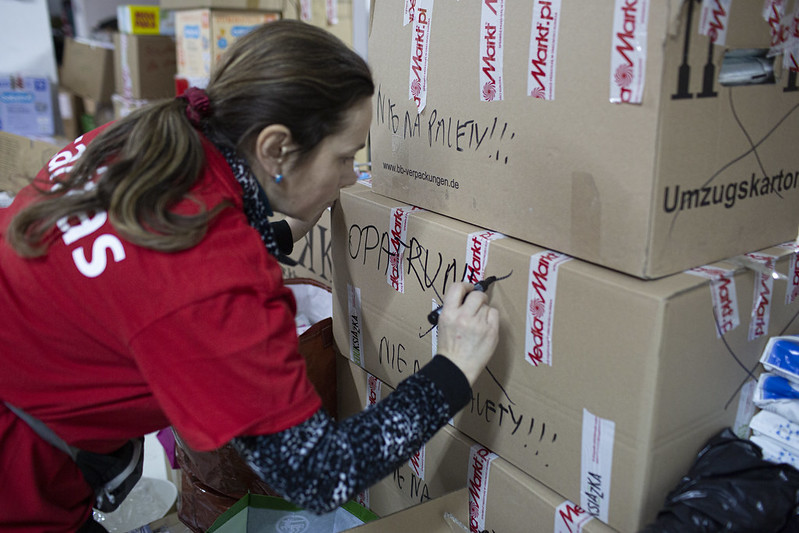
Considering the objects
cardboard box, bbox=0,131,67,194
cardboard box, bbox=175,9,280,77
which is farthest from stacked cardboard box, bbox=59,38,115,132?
cardboard box, bbox=0,131,67,194

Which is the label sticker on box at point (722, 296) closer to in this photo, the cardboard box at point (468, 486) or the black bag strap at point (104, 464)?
the cardboard box at point (468, 486)

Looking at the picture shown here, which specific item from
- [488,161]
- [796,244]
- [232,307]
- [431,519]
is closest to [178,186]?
[232,307]

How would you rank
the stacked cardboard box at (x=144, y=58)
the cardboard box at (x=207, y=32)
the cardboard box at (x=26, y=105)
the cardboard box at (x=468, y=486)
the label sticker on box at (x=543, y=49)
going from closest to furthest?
1. the label sticker on box at (x=543, y=49)
2. the cardboard box at (x=468, y=486)
3. the cardboard box at (x=207, y=32)
4. the cardboard box at (x=26, y=105)
5. the stacked cardboard box at (x=144, y=58)

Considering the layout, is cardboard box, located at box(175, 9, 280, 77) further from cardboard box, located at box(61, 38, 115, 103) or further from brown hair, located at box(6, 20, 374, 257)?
brown hair, located at box(6, 20, 374, 257)

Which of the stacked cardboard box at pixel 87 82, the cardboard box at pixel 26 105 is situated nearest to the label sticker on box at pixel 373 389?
the cardboard box at pixel 26 105

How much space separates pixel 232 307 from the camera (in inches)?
24.7

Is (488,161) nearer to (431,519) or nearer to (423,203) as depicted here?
(423,203)

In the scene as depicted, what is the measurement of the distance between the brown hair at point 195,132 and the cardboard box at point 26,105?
2.49 meters

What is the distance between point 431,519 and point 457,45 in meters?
0.69

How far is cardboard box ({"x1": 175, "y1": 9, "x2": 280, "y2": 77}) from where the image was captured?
2389mm

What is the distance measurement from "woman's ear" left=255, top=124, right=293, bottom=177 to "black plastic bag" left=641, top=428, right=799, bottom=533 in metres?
0.62

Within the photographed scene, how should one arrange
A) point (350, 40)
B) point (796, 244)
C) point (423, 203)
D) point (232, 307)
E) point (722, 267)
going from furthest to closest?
point (350, 40) < point (423, 203) < point (796, 244) < point (722, 267) < point (232, 307)

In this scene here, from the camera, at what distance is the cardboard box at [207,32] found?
2389 mm

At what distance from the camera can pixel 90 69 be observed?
3.39 meters
